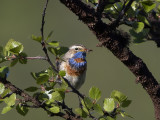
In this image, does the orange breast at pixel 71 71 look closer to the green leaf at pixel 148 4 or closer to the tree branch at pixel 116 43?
the tree branch at pixel 116 43

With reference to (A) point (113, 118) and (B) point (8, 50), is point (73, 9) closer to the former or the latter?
(B) point (8, 50)

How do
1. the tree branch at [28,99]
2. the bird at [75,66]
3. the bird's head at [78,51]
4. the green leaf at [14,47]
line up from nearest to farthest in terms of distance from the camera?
the green leaf at [14,47]
the tree branch at [28,99]
the bird at [75,66]
the bird's head at [78,51]

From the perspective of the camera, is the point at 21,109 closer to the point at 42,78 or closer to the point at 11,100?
the point at 11,100

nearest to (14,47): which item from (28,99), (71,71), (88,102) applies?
(28,99)

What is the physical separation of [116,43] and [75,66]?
1.31m

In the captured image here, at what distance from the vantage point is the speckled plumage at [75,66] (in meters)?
3.11

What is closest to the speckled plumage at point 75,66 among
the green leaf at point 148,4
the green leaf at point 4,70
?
the green leaf at point 4,70

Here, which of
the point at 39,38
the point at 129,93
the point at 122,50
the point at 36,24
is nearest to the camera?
the point at 39,38

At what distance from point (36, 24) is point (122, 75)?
2.34 m

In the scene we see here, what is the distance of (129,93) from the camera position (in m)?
6.48

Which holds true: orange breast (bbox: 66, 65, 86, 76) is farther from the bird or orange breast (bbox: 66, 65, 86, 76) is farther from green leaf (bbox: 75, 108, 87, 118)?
green leaf (bbox: 75, 108, 87, 118)

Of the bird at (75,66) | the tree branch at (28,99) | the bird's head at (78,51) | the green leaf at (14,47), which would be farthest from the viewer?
the bird's head at (78,51)

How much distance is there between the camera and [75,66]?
317 cm

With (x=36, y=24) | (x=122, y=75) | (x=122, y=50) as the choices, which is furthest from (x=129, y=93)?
(x=122, y=50)
